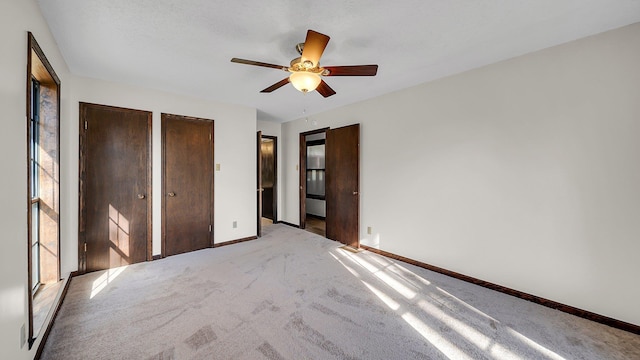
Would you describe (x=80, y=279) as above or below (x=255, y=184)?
below

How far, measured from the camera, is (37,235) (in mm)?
2303

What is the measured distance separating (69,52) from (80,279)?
251 centimetres

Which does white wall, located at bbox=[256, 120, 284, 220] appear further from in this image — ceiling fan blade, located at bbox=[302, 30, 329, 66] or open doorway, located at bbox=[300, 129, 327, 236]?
ceiling fan blade, located at bbox=[302, 30, 329, 66]

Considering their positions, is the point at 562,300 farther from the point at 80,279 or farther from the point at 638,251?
the point at 80,279

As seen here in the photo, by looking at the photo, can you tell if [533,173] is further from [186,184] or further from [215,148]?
[186,184]

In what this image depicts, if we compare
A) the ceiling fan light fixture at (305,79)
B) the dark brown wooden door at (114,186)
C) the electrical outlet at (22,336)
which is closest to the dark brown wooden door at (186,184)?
the dark brown wooden door at (114,186)

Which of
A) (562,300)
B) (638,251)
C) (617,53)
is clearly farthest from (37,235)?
(617,53)

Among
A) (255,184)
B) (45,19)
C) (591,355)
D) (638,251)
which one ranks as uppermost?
(45,19)

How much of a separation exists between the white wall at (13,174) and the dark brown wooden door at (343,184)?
11.6 feet

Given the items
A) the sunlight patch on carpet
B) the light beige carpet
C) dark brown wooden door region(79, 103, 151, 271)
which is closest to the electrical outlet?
the light beige carpet

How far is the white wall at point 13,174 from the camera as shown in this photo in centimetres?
125

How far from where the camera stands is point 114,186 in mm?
3234

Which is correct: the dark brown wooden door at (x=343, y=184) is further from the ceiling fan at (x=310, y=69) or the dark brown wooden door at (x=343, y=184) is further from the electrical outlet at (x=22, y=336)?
the electrical outlet at (x=22, y=336)

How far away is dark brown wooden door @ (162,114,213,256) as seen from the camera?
143 inches
